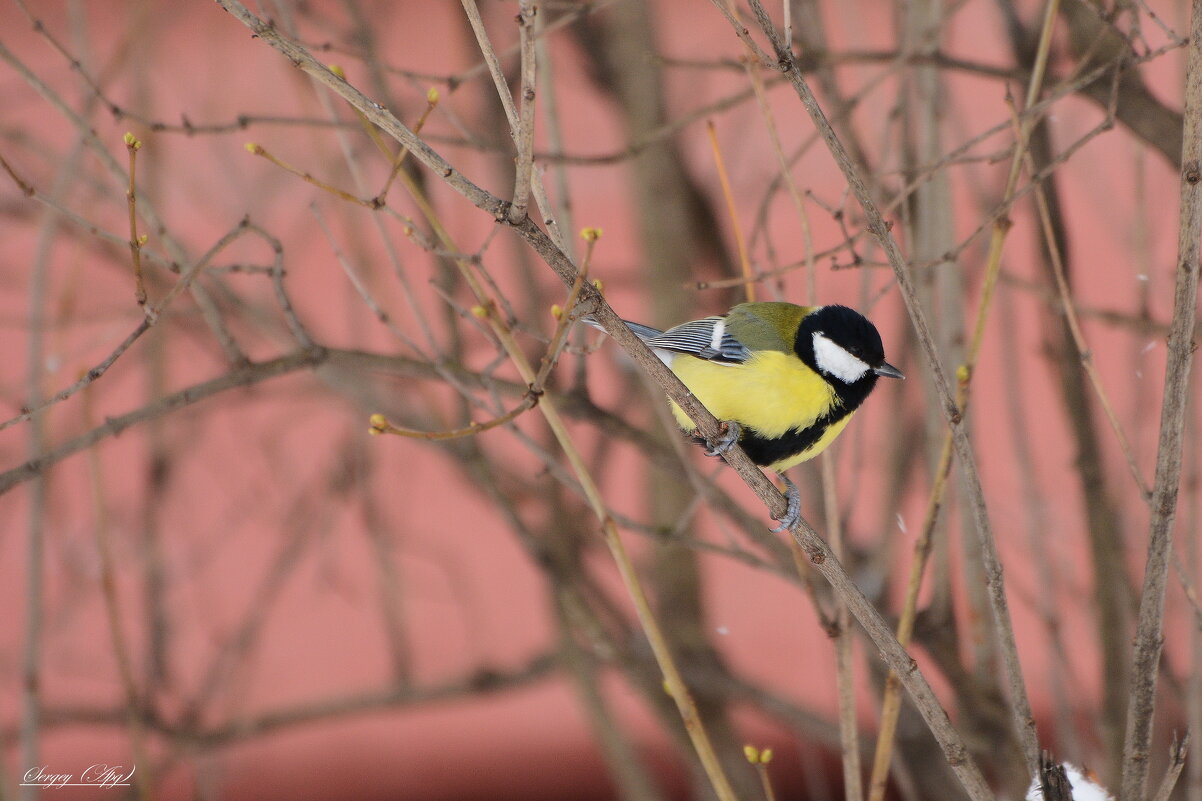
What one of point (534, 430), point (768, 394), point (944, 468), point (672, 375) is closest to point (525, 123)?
point (672, 375)

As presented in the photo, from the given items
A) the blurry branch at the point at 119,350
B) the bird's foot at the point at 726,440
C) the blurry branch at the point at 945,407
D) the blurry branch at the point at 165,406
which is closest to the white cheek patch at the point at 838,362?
the bird's foot at the point at 726,440

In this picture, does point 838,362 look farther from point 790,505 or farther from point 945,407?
point 945,407

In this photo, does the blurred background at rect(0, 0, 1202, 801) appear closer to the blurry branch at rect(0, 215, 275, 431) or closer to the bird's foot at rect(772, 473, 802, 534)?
the bird's foot at rect(772, 473, 802, 534)

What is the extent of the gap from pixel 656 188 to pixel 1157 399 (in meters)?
1.02

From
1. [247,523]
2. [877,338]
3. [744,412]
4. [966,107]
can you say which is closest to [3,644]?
[247,523]

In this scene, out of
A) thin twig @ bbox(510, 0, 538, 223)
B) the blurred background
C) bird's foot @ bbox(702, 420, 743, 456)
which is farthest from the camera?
the blurred background

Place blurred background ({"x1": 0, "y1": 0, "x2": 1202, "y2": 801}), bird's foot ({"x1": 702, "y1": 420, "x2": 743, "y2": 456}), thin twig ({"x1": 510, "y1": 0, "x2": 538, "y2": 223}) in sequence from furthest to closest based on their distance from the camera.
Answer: blurred background ({"x1": 0, "y1": 0, "x2": 1202, "y2": 801}), bird's foot ({"x1": 702, "y1": 420, "x2": 743, "y2": 456}), thin twig ({"x1": 510, "y1": 0, "x2": 538, "y2": 223})

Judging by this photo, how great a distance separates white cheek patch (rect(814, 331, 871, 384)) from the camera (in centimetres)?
131

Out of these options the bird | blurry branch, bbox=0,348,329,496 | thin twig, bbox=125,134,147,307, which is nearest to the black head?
the bird

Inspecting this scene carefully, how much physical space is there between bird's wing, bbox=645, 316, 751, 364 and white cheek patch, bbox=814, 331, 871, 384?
3.7 inches

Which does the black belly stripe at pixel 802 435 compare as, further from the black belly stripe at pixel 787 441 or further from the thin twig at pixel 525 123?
the thin twig at pixel 525 123

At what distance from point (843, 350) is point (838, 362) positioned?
0.02m

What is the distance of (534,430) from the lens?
224 centimetres

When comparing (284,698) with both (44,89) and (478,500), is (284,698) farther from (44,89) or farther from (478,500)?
(44,89)
